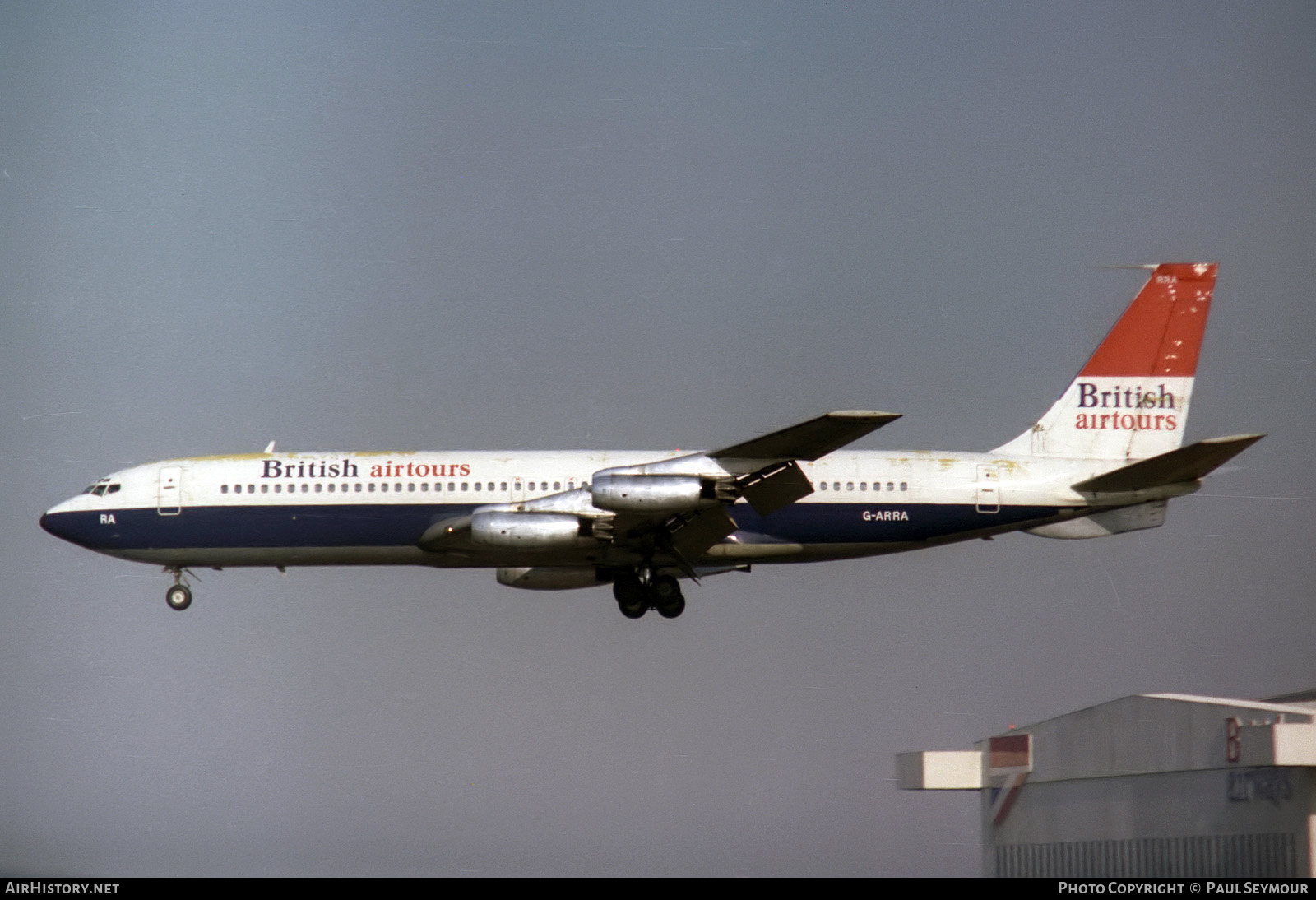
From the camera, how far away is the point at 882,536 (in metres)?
42.0

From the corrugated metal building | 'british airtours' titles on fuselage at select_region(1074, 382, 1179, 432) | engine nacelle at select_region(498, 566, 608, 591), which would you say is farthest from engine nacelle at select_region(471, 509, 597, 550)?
the corrugated metal building

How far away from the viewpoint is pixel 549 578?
145 feet

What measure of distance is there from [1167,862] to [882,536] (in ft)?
44.3

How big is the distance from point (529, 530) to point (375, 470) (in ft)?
17.6

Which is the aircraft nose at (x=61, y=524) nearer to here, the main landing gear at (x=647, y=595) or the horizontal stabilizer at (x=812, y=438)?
the main landing gear at (x=647, y=595)

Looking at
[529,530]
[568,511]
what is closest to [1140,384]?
[568,511]

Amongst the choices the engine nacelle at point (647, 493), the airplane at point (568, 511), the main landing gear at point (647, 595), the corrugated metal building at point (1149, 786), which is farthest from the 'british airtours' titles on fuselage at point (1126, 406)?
the engine nacelle at point (647, 493)

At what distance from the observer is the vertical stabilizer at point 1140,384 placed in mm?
45062

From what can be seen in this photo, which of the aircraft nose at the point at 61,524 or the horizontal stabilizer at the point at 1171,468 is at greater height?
the horizontal stabilizer at the point at 1171,468

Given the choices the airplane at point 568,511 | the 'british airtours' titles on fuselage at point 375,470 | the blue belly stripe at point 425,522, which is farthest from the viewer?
the 'british airtours' titles on fuselage at point 375,470

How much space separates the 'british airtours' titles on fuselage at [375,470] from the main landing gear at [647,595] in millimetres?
5016
